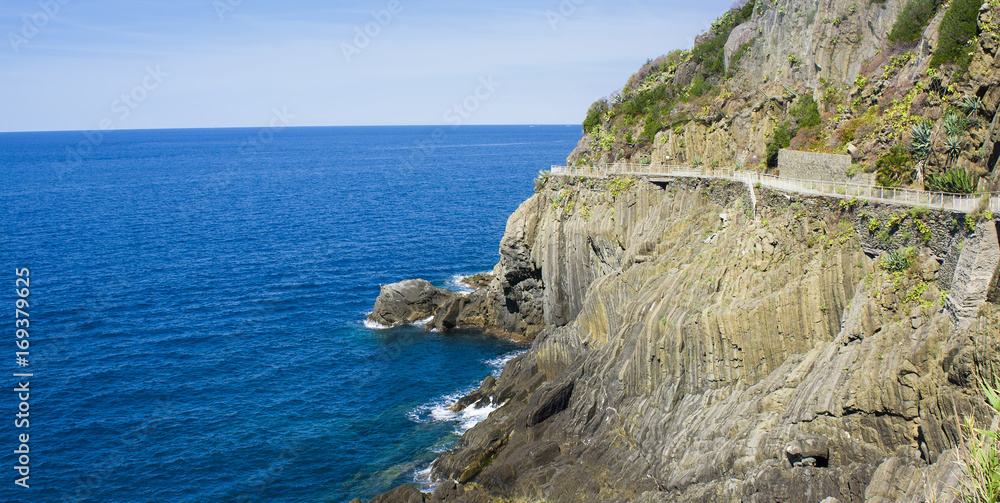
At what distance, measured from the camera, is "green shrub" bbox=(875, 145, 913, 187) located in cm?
3586

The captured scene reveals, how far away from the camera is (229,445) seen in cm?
4466

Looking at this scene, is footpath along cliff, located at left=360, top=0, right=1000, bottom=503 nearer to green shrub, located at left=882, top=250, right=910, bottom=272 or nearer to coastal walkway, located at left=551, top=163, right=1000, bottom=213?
green shrub, located at left=882, top=250, right=910, bottom=272

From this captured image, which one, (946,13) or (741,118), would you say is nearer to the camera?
(946,13)

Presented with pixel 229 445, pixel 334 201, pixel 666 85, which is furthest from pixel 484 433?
pixel 334 201

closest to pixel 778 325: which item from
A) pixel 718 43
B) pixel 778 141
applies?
pixel 778 141

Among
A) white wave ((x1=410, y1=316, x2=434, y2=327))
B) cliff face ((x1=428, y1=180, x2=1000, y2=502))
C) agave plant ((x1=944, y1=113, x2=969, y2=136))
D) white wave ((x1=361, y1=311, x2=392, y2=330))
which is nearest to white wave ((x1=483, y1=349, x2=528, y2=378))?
cliff face ((x1=428, y1=180, x2=1000, y2=502))

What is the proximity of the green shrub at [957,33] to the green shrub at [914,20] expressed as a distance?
10012 millimetres

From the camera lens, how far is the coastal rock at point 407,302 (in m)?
67.6

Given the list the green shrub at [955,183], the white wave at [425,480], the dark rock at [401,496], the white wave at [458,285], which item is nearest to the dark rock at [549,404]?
the white wave at [425,480]

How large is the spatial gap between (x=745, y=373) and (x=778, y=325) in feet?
9.01

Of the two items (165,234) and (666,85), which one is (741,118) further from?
(165,234)

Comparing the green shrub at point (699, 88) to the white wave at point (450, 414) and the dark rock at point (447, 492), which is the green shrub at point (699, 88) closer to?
the white wave at point (450, 414)

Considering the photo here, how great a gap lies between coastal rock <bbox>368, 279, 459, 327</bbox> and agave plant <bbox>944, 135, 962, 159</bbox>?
144ft

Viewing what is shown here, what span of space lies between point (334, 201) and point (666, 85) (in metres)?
82.4
